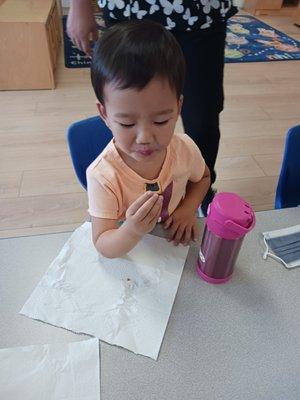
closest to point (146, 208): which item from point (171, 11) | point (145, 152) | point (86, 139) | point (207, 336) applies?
point (145, 152)

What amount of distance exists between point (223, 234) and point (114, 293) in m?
0.21

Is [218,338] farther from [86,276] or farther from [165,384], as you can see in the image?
[86,276]

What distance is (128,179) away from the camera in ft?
2.21

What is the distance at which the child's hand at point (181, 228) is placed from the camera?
660 millimetres

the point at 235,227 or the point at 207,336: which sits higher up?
the point at 235,227

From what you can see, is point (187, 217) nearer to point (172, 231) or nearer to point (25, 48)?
point (172, 231)

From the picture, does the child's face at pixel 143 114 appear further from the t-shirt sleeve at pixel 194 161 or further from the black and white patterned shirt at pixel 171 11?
the black and white patterned shirt at pixel 171 11

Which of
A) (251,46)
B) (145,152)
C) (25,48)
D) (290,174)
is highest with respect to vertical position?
(145,152)

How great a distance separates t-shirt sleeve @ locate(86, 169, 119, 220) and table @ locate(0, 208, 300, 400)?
11 centimetres

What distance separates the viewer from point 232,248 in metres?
0.54

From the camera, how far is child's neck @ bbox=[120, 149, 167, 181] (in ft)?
2.23

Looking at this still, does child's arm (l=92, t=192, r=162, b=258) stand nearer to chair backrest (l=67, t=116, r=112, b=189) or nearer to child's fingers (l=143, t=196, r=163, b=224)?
child's fingers (l=143, t=196, r=163, b=224)

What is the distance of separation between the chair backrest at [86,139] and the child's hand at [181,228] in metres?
0.32

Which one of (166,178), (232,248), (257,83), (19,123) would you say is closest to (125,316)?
(232,248)
